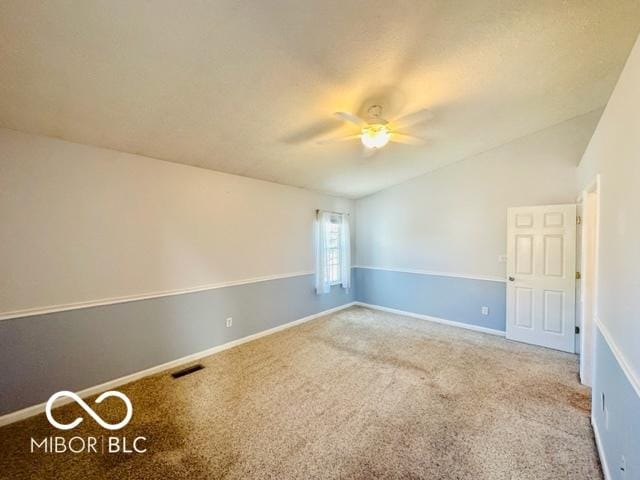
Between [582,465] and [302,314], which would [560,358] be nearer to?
[582,465]

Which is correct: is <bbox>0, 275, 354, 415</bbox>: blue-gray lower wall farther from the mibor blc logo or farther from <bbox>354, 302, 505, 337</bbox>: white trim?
<bbox>354, 302, 505, 337</bbox>: white trim

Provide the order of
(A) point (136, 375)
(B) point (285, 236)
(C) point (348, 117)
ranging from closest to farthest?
(C) point (348, 117) → (A) point (136, 375) → (B) point (285, 236)

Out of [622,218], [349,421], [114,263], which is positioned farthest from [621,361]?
[114,263]

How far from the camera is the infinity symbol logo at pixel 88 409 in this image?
85.4 inches

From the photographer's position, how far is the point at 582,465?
176cm

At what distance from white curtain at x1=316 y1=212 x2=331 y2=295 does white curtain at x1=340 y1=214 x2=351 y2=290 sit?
0.47 meters

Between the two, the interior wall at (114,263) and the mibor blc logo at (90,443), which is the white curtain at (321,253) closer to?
the interior wall at (114,263)

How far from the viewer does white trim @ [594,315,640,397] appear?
124 cm

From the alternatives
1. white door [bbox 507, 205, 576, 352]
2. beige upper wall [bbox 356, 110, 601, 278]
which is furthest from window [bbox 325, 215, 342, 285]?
white door [bbox 507, 205, 576, 352]

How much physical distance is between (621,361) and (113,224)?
3916 mm

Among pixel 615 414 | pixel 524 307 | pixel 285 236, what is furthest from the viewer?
pixel 285 236

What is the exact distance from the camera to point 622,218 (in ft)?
4.90

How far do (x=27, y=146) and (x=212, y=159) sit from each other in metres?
1.51

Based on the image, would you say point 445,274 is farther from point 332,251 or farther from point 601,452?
point 601,452
